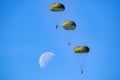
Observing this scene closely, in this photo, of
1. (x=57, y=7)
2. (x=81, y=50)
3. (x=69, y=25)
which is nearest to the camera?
(x=81, y=50)

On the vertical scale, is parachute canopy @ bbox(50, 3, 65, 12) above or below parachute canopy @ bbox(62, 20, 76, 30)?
above

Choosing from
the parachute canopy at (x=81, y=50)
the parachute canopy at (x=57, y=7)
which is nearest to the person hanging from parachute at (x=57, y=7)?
the parachute canopy at (x=57, y=7)

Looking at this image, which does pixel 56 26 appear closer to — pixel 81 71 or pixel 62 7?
pixel 62 7

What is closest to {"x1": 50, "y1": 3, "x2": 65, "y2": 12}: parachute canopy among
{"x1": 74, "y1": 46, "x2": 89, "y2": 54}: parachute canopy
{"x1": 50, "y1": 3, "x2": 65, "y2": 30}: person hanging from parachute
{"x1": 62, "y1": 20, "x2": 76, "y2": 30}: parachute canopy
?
{"x1": 50, "y1": 3, "x2": 65, "y2": 30}: person hanging from parachute

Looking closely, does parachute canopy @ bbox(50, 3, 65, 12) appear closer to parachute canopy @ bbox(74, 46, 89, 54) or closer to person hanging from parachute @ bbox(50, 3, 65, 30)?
person hanging from parachute @ bbox(50, 3, 65, 30)

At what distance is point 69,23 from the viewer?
64000mm

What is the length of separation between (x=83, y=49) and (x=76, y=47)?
2.11 meters

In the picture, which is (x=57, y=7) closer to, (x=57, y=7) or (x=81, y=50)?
(x=57, y=7)

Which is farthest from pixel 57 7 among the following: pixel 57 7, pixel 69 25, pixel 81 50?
pixel 81 50

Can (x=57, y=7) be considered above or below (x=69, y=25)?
above

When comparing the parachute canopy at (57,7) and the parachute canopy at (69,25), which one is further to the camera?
the parachute canopy at (57,7)

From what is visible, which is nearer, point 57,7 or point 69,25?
point 69,25

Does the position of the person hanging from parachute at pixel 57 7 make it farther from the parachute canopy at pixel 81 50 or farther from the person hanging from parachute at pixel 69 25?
the parachute canopy at pixel 81 50

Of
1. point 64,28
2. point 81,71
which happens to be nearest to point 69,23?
point 64,28
